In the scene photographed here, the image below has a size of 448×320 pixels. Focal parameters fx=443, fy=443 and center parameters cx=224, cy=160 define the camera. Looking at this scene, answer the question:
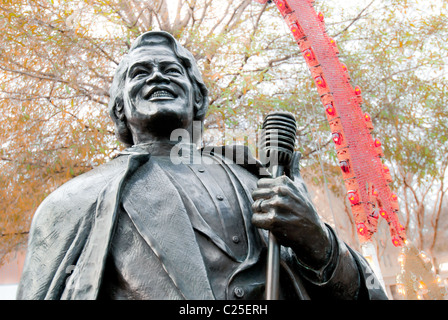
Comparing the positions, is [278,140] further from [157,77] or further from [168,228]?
[157,77]

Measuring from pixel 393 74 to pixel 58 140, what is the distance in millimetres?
5037

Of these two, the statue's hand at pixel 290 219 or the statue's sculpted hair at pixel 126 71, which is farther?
the statue's sculpted hair at pixel 126 71

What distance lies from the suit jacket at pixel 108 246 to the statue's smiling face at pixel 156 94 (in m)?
0.26

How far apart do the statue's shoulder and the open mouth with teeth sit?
A: 348mm

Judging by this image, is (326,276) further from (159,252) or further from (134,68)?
(134,68)

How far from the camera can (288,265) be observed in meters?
1.64

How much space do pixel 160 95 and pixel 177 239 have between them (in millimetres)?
771

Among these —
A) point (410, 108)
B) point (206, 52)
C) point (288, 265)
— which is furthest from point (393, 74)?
point (288, 265)

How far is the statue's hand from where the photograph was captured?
145 centimetres

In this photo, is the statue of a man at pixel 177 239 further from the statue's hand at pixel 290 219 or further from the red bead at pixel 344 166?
the red bead at pixel 344 166

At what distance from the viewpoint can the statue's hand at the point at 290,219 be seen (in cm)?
145

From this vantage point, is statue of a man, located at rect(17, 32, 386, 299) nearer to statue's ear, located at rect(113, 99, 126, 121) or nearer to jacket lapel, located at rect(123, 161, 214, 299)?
jacket lapel, located at rect(123, 161, 214, 299)

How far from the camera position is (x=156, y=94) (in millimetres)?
1999

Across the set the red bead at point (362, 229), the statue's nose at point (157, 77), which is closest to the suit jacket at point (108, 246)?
the statue's nose at point (157, 77)
